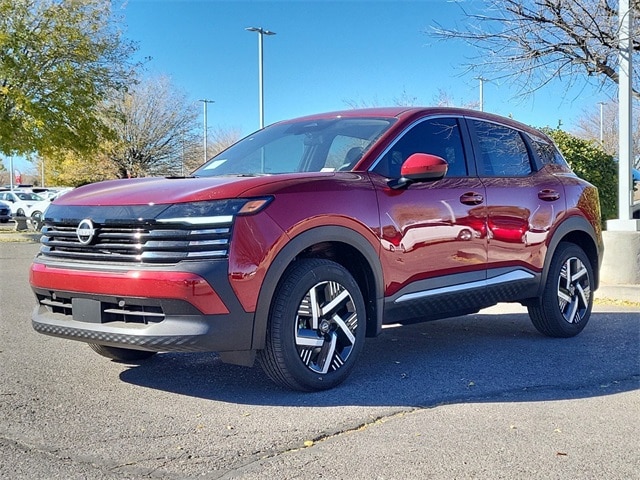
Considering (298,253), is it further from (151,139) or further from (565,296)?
(151,139)

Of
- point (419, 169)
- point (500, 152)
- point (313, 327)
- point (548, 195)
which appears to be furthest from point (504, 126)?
point (313, 327)

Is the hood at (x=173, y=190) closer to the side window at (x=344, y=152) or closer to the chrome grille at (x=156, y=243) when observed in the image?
the chrome grille at (x=156, y=243)

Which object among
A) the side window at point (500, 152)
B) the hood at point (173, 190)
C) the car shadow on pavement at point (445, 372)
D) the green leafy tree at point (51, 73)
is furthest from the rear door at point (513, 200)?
the green leafy tree at point (51, 73)

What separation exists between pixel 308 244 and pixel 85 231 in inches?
51.7

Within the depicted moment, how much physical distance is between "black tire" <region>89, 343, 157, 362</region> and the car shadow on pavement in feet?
0.27

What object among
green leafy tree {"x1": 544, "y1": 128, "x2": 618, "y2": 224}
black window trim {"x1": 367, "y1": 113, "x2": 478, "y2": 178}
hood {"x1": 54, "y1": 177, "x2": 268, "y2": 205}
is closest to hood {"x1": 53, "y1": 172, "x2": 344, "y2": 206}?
hood {"x1": 54, "y1": 177, "x2": 268, "y2": 205}

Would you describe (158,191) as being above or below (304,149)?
below

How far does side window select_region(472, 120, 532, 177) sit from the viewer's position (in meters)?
5.89

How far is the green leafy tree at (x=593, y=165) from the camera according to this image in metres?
14.7

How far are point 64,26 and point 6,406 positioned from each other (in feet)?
59.5

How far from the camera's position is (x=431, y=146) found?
5.48 meters

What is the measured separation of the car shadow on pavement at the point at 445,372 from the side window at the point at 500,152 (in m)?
1.46

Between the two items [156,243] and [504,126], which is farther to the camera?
[504,126]

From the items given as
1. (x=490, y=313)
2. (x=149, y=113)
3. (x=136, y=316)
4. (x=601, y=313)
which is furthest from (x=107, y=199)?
(x=149, y=113)
